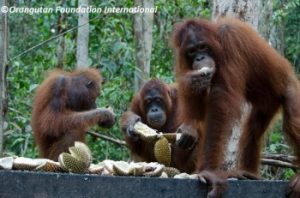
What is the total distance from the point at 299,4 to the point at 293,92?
18.3 ft

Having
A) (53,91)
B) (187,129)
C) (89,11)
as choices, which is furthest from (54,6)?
(187,129)

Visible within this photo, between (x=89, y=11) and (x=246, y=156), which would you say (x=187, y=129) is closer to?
(x=246, y=156)

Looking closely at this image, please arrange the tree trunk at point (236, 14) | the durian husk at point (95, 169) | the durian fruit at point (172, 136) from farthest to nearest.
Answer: the tree trunk at point (236, 14) < the durian fruit at point (172, 136) < the durian husk at point (95, 169)

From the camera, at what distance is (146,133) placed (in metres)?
4.30

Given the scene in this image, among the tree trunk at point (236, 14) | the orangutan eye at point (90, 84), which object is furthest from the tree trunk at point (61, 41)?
the tree trunk at point (236, 14)

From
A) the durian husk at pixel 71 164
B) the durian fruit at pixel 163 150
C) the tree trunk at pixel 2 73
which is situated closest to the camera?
the durian husk at pixel 71 164

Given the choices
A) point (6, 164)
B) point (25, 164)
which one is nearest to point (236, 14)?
point (25, 164)

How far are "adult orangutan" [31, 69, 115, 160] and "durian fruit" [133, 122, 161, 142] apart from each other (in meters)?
0.38

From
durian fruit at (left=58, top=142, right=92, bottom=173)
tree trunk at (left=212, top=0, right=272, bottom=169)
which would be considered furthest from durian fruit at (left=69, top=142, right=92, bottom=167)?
tree trunk at (left=212, top=0, right=272, bottom=169)

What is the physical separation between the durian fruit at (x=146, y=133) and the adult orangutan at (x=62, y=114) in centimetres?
38

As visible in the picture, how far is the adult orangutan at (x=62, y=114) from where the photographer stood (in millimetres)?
4859

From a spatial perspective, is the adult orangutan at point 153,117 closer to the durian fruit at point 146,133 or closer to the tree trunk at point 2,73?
the durian fruit at point 146,133

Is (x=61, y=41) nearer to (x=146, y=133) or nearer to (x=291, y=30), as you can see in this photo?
(x=146, y=133)

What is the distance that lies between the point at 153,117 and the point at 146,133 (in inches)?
23.4
